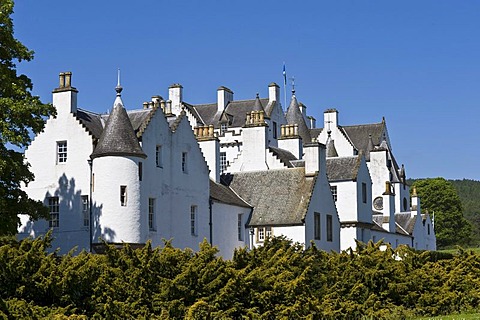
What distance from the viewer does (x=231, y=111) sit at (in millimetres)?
72750

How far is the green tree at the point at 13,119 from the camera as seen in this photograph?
28.6m

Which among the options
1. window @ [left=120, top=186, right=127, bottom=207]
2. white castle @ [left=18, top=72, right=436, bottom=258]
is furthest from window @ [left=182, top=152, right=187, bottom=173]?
window @ [left=120, top=186, right=127, bottom=207]

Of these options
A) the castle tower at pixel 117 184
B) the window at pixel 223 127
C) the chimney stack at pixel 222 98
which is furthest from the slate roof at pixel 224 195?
the chimney stack at pixel 222 98

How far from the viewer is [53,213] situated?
38969 millimetres

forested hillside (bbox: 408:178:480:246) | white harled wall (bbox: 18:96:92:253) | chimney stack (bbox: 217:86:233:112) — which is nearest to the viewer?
white harled wall (bbox: 18:96:92:253)

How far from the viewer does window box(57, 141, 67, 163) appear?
128 ft

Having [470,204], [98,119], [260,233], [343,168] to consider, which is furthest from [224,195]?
[470,204]

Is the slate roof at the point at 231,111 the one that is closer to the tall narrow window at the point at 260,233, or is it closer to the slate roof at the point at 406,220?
the slate roof at the point at 406,220

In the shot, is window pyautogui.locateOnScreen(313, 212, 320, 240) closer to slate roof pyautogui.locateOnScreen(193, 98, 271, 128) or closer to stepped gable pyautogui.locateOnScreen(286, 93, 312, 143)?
slate roof pyautogui.locateOnScreen(193, 98, 271, 128)

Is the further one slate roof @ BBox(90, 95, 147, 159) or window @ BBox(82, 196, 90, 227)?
window @ BBox(82, 196, 90, 227)

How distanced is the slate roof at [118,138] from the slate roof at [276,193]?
37.6 ft

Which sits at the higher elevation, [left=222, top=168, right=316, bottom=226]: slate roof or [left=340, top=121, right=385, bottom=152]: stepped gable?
[left=340, top=121, right=385, bottom=152]: stepped gable

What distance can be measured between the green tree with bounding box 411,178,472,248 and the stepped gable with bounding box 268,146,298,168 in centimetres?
6092

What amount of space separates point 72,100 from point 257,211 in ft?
44.5
